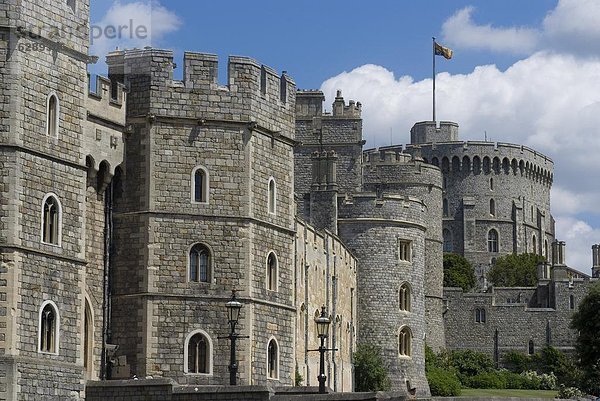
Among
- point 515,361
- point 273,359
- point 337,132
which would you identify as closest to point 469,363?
point 515,361

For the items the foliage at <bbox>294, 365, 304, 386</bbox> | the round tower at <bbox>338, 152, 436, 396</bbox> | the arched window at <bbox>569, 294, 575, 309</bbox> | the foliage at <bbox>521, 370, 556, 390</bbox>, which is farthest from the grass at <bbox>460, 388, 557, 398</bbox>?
the foliage at <bbox>294, 365, 304, 386</bbox>

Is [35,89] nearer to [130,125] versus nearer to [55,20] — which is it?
[55,20]

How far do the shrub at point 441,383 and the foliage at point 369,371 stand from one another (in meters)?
8.61

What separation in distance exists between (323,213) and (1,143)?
1475 inches

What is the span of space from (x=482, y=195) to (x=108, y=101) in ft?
321

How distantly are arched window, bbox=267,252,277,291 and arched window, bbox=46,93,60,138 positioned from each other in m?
8.81

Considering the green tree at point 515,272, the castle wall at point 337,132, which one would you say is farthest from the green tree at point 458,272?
the castle wall at point 337,132

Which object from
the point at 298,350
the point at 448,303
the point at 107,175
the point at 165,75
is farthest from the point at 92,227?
the point at 448,303

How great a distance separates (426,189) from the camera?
307 ft

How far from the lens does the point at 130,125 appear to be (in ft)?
147

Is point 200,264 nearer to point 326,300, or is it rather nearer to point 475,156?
point 326,300

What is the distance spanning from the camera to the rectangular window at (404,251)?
249 feet

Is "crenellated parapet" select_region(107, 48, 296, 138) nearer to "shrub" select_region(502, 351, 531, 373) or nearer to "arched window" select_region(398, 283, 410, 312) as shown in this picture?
"arched window" select_region(398, 283, 410, 312)

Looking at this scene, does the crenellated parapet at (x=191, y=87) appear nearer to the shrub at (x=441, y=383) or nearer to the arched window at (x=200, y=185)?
the arched window at (x=200, y=185)
